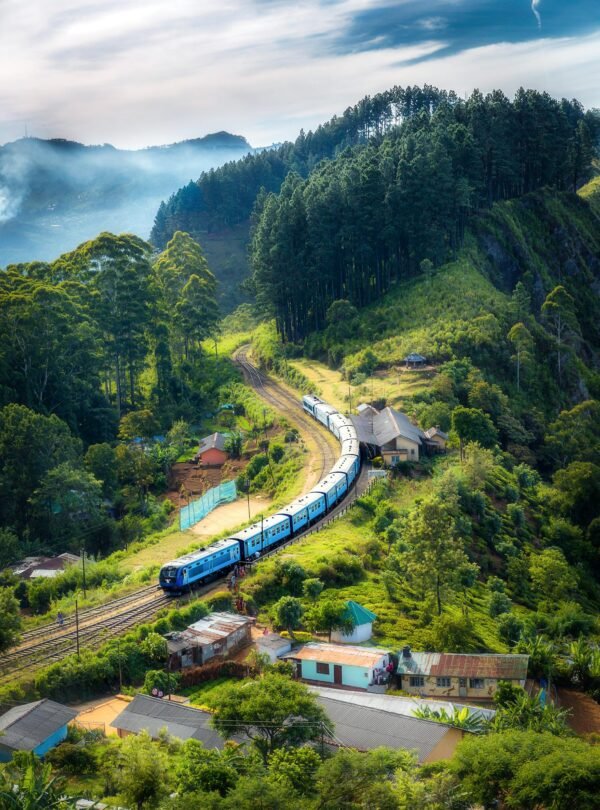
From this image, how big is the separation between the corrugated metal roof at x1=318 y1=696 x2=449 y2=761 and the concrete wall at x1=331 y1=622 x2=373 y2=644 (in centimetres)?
766

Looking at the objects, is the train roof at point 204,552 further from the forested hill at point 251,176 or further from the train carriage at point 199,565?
the forested hill at point 251,176

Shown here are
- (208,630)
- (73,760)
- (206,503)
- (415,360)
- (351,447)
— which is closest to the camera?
(73,760)

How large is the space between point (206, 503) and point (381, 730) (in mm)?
33591

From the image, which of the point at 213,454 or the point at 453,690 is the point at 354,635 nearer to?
the point at 453,690

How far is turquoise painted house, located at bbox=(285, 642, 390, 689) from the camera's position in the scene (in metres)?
38.8

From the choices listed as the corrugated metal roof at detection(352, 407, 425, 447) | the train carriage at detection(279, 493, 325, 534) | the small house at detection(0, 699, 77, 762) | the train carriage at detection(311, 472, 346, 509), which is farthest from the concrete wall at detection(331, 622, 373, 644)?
the corrugated metal roof at detection(352, 407, 425, 447)

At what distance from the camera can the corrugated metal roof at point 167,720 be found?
32938 mm

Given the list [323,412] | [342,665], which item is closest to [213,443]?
[323,412]

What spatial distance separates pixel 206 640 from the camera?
4000 cm

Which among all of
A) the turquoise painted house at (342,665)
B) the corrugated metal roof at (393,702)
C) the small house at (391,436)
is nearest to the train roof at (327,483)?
the small house at (391,436)

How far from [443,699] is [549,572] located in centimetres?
1717

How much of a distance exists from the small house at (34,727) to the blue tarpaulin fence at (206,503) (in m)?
26.9

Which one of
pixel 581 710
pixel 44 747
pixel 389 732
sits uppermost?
pixel 44 747

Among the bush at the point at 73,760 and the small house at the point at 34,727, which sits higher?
the small house at the point at 34,727
